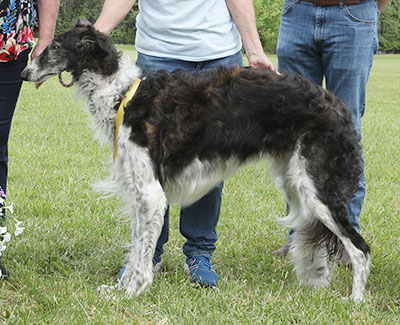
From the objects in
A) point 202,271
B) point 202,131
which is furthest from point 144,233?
point 202,131

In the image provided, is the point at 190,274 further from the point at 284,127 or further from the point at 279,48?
the point at 279,48

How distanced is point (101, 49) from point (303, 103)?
1.31 meters

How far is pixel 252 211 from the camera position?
559cm

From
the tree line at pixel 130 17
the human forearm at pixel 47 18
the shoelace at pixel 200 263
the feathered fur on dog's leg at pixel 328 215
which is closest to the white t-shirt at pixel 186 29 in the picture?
the human forearm at pixel 47 18

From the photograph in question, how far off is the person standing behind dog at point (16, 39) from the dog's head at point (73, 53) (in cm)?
17

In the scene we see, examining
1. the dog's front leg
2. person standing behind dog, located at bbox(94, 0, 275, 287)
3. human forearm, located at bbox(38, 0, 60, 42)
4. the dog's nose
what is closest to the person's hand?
person standing behind dog, located at bbox(94, 0, 275, 287)

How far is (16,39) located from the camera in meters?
3.67

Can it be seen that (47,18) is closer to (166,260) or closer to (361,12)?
(166,260)

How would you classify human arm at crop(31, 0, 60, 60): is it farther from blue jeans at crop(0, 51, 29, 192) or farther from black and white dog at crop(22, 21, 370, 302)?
black and white dog at crop(22, 21, 370, 302)

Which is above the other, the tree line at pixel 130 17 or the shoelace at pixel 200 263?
the shoelace at pixel 200 263

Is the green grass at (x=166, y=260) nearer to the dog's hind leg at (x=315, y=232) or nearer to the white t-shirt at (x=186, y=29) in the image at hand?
the dog's hind leg at (x=315, y=232)

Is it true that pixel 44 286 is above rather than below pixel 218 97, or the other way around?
below

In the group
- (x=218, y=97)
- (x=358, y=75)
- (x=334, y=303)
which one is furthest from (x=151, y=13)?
(x=334, y=303)

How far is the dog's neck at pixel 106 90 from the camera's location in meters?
3.65
